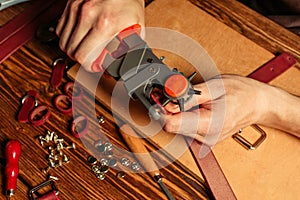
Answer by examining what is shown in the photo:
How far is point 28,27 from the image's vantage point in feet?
3.51

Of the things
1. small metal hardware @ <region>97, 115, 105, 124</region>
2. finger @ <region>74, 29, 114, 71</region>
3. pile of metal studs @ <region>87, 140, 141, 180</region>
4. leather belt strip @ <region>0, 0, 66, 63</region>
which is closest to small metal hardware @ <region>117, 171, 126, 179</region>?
pile of metal studs @ <region>87, 140, 141, 180</region>

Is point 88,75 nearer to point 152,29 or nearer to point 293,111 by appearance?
point 152,29

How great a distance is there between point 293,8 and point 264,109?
11.4 inches

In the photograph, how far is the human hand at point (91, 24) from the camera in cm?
93

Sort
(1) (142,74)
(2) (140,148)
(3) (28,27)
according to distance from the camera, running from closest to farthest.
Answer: (1) (142,74) < (2) (140,148) < (3) (28,27)

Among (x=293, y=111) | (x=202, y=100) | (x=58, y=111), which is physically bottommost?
(x=293, y=111)

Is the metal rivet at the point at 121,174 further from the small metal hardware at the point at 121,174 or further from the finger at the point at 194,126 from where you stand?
the finger at the point at 194,126

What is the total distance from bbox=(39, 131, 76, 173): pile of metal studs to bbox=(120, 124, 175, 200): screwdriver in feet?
0.34

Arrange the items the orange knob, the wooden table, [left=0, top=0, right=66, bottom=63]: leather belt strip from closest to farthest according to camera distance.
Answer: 1. the orange knob
2. the wooden table
3. [left=0, top=0, right=66, bottom=63]: leather belt strip

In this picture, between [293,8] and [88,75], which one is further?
[293,8]

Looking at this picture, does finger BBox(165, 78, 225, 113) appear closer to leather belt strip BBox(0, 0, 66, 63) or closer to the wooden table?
the wooden table

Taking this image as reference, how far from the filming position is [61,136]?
37.8 inches

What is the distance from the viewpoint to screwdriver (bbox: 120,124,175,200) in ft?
3.03

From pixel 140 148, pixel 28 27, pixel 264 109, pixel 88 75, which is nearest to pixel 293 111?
pixel 264 109
